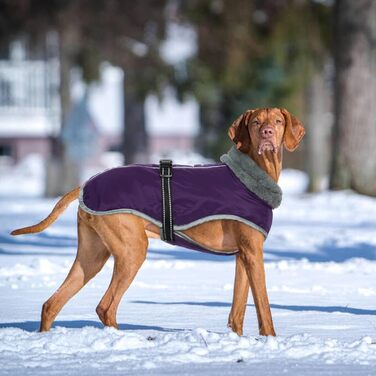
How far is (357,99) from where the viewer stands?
2231 cm

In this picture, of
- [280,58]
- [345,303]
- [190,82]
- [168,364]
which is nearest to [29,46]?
[190,82]

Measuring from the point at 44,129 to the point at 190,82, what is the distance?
34.3m

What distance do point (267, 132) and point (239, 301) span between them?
1061 millimetres

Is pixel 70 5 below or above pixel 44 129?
above

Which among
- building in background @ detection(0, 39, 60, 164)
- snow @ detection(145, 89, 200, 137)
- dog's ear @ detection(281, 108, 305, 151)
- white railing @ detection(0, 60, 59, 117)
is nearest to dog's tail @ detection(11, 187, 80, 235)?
dog's ear @ detection(281, 108, 305, 151)

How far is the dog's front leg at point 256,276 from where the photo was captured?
628 centimetres

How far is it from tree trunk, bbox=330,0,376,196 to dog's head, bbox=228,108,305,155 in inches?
627

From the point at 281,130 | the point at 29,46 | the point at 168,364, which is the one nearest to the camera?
the point at 168,364

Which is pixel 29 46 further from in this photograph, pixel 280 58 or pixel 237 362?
pixel 237 362

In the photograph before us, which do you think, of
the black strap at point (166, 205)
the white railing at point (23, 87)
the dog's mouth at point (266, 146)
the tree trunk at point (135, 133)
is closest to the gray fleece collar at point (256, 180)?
the dog's mouth at point (266, 146)

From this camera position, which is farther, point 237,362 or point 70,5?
point 70,5

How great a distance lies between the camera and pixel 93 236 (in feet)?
21.6

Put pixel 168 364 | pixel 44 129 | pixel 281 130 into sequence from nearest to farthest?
pixel 168 364 < pixel 281 130 < pixel 44 129

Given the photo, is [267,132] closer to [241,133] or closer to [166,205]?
[241,133]
